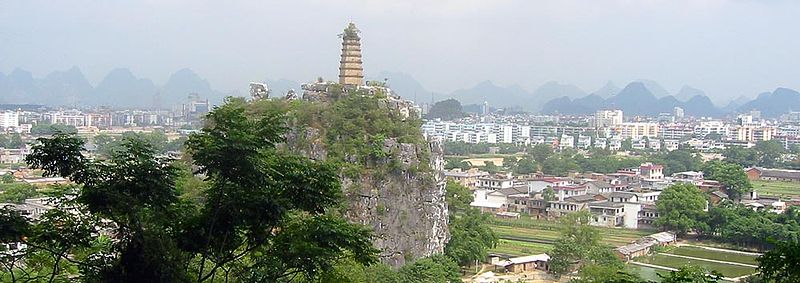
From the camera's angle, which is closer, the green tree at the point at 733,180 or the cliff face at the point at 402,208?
the cliff face at the point at 402,208

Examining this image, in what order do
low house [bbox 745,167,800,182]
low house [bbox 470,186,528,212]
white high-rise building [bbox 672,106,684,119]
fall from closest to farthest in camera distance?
low house [bbox 470,186,528,212]
low house [bbox 745,167,800,182]
white high-rise building [bbox 672,106,684,119]

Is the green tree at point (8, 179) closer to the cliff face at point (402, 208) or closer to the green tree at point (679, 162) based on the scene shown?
the cliff face at point (402, 208)

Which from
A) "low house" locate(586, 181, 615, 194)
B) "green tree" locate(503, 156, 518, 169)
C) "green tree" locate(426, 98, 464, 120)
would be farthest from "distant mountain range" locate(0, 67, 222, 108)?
"low house" locate(586, 181, 615, 194)

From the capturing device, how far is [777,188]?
26062mm

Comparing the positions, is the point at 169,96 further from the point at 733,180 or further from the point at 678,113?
the point at 733,180

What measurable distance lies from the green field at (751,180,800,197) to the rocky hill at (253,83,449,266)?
1441 cm

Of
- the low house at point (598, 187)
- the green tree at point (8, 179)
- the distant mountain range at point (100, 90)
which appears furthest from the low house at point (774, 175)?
the distant mountain range at point (100, 90)

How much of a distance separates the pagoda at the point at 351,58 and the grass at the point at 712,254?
699 cm

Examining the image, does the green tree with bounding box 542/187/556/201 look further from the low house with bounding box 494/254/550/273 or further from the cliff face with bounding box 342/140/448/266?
the cliff face with bounding box 342/140/448/266

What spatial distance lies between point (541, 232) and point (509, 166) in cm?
1331

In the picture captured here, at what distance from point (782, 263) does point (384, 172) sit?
9.56m

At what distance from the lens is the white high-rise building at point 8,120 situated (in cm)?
4278

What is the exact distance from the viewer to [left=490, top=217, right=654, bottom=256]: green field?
54.4 ft

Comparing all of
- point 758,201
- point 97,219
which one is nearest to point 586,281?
point 97,219
